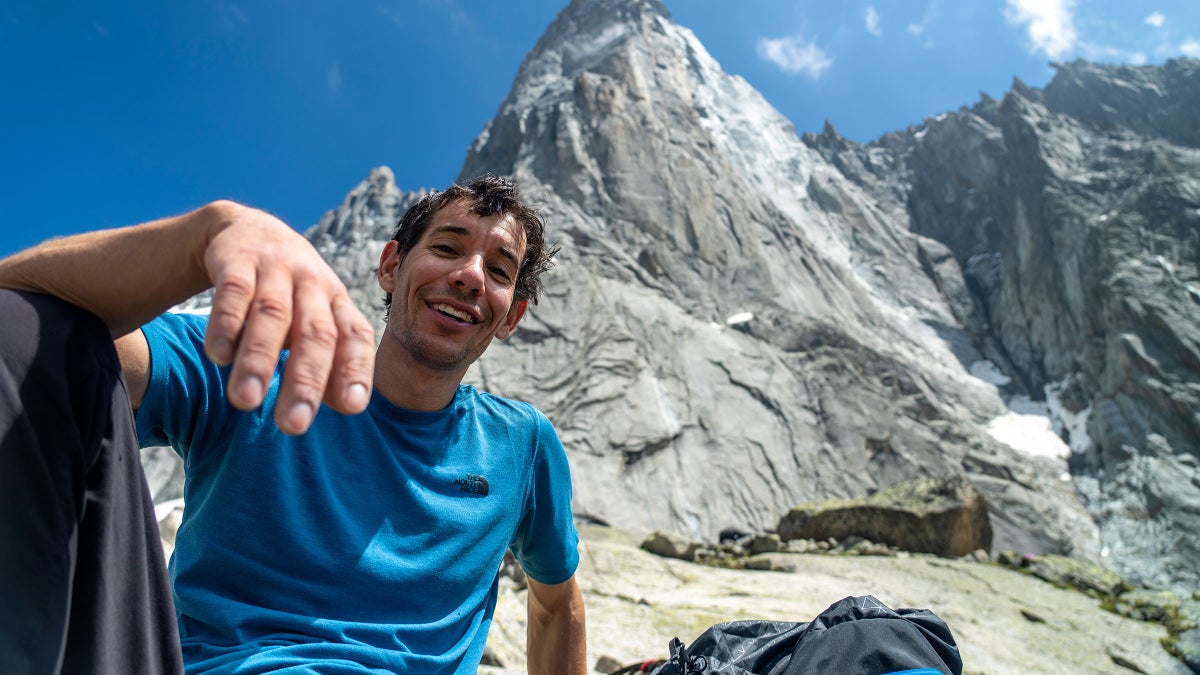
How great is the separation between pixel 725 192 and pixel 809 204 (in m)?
20.2

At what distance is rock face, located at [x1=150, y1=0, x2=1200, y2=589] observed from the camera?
31078mm

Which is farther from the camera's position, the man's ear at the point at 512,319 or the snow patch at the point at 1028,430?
the snow patch at the point at 1028,430

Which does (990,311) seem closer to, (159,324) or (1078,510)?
(1078,510)

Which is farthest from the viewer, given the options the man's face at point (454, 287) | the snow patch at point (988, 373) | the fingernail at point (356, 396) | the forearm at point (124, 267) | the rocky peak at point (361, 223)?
the rocky peak at point (361, 223)

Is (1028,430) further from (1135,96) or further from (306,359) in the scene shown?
(306,359)

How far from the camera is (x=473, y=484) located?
8.13ft

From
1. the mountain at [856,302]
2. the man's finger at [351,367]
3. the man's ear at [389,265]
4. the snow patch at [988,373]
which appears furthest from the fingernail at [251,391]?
the snow patch at [988,373]

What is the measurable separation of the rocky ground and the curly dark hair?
3186 mm

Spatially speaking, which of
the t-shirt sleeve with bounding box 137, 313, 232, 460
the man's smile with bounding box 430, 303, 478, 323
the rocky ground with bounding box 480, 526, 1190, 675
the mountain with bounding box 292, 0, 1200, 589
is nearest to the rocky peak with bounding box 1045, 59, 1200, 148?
the mountain with bounding box 292, 0, 1200, 589

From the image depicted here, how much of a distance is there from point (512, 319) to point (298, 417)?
229 cm

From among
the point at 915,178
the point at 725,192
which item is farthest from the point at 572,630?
the point at 915,178

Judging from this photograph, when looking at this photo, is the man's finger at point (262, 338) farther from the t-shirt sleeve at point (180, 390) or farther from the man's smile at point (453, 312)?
the man's smile at point (453, 312)

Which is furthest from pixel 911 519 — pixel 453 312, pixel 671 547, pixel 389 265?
pixel 453 312

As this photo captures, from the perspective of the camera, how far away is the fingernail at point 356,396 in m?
1.08
